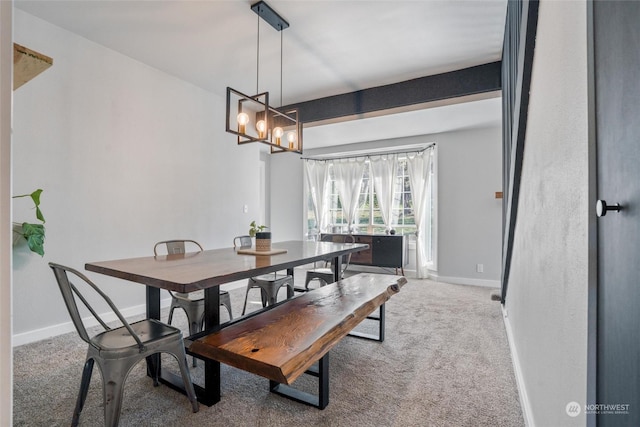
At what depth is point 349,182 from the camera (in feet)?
20.9

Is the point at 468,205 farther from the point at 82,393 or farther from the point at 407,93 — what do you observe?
the point at 82,393

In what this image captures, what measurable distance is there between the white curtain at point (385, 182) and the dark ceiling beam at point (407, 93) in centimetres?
203

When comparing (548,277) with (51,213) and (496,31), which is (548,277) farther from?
(51,213)

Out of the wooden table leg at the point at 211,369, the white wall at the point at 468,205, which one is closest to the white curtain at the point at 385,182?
the white wall at the point at 468,205

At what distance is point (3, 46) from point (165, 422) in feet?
5.65

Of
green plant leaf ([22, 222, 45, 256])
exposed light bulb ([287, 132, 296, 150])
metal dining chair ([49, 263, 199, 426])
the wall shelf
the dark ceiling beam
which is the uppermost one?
the dark ceiling beam

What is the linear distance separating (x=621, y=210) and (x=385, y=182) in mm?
5516

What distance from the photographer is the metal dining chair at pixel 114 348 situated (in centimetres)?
140

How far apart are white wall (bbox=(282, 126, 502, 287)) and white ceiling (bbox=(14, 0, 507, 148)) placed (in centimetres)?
117

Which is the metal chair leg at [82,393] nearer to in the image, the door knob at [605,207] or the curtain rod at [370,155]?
the door knob at [605,207]

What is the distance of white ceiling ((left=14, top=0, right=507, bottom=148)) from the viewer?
8.35ft

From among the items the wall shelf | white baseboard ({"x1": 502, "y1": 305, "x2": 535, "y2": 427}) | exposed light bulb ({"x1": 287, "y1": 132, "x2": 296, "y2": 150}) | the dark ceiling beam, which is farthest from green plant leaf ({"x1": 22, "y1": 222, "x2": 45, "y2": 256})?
white baseboard ({"x1": 502, "y1": 305, "x2": 535, "y2": 427})

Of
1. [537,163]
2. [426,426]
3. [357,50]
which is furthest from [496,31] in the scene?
[426,426]

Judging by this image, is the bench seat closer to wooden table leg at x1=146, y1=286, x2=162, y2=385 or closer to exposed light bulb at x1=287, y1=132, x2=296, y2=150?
wooden table leg at x1=146, y1=286, x2=162, y2=385
